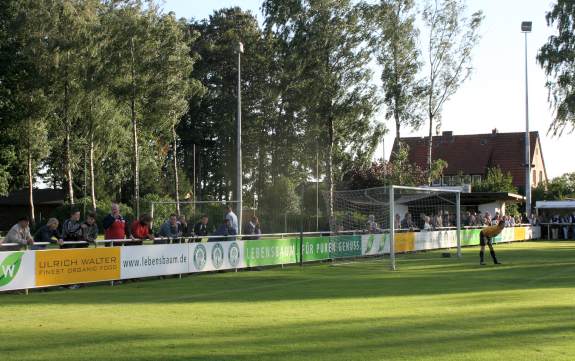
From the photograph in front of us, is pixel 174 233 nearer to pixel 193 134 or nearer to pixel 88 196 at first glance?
pixel 88 196

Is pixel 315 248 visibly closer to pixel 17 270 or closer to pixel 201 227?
pixel 201 227

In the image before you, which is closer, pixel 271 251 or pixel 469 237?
pixel 271 251

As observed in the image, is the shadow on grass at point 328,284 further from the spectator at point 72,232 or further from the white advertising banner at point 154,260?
the spectator at point 72,232

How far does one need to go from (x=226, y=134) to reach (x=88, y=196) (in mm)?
15432

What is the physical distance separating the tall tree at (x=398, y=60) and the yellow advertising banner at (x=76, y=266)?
33946 millimetres

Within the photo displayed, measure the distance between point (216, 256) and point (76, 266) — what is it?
5532 mm

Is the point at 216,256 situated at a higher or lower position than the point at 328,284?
higher

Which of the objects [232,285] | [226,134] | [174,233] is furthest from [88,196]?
[232,285]

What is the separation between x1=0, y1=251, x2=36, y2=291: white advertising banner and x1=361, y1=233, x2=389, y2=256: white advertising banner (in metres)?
→ 16.1

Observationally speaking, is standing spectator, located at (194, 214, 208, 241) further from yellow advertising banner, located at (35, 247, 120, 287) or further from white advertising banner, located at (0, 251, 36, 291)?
white advertising banner, located at (0, 251, 36, 291)

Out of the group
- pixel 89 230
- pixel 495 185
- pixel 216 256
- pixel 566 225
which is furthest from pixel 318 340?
pixel 495 185

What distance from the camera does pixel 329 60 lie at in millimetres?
50125

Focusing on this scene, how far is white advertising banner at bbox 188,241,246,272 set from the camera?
22.8m

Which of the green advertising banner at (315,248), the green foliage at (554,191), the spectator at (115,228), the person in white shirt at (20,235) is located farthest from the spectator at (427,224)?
the green foliage at (554,191)
